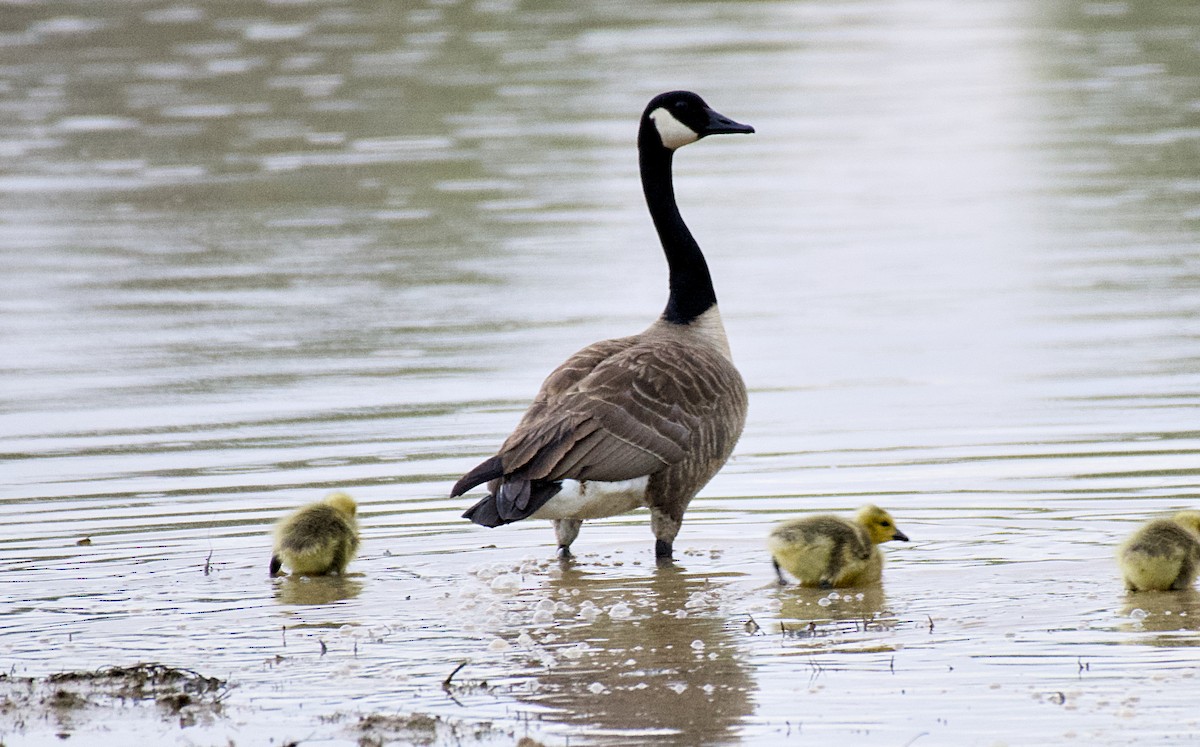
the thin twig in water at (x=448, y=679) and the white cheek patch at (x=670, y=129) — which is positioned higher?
the white cheek patch at (x=670, y=129)

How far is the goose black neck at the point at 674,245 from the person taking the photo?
9.88 meters

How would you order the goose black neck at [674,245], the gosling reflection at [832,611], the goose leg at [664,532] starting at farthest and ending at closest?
1. the goose black neck at [674,245]
2. the goose leg at [664,532]
3. the gosling reflection at [832,611]

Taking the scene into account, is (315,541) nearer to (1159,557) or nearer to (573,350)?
(1159,557)

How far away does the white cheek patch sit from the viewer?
33.7 feet

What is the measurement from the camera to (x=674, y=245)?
10.2m

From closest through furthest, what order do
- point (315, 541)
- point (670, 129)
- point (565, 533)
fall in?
point (315, 541) < point (565, 533) < point (670, 129)

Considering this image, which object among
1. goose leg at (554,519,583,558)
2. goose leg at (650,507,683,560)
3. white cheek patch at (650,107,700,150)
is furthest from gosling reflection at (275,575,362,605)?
white cheek patch at (650,107,700,150)

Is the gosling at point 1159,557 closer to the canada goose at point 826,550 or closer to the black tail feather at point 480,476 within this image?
the canada goose at point 826,550

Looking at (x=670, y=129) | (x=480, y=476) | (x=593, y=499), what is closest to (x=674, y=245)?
(x=670, y=129)

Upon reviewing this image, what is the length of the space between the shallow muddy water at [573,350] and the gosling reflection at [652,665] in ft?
0.07

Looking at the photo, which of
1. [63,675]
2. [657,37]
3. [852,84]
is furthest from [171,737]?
[657,37]

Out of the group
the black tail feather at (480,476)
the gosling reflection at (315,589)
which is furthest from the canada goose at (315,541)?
the black tail feather at (480,476)

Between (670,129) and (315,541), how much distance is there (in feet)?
10.8

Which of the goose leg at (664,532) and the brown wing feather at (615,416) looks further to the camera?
the goose leg at (664,532)
